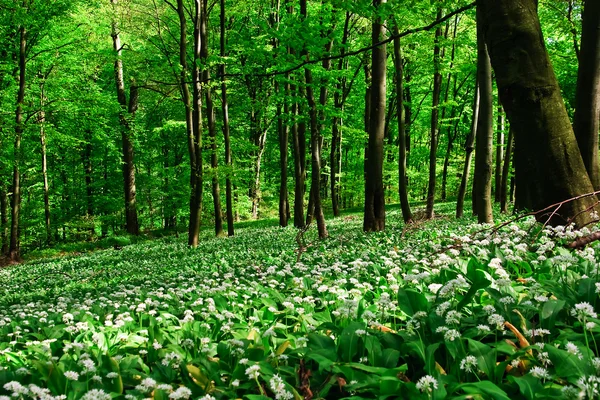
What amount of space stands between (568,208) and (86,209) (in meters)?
33.0

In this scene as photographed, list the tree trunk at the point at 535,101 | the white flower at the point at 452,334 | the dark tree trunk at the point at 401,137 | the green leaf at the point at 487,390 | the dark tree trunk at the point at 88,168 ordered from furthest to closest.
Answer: the dark tree trunk at the point at 88,168 < the dark tree trunk at the point at 401,137 < the tree trunk at the point at 535,101 < the white flower at the point at 452,334 < the green leaf at the point at 487,390

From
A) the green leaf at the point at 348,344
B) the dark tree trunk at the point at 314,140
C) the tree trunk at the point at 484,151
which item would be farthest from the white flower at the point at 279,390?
the dark tree trunk at the point at 314,140

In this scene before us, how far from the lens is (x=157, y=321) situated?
376 cm

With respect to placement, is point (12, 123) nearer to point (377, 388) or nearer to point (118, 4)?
point (118, 4)

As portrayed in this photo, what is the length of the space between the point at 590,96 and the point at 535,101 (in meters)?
2.25

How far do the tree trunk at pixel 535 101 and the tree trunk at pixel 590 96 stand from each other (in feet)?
5.17

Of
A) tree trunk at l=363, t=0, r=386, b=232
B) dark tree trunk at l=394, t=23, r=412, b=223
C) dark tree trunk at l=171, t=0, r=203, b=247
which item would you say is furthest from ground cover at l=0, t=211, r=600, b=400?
dark tree trunk at l=171, t=0, r=203, b=247

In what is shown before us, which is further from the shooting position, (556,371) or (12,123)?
(12,123)

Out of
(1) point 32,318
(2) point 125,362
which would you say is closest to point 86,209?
(1) point 32,318

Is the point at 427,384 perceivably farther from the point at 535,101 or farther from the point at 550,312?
the point at 535,101

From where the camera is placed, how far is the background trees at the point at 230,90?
30.4ft

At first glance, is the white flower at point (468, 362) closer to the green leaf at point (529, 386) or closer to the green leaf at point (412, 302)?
the green leaf at point (529, 386)

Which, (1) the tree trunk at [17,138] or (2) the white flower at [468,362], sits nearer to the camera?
(2) the white flower at [468,362]

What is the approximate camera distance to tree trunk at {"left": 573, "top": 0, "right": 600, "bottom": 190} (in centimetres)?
574
